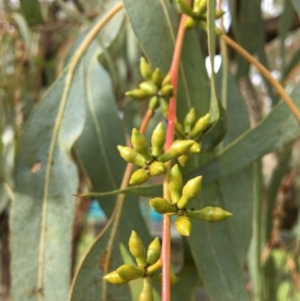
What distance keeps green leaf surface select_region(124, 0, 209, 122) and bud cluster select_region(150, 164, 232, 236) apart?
22 centimetres

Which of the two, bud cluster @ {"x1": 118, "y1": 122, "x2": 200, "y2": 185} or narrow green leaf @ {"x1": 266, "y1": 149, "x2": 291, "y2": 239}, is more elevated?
bud cluster @ {"x1": 118, "y1": 122, "x2": 200, "y2": 185}

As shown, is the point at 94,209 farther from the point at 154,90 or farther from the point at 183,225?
the point at 183,225

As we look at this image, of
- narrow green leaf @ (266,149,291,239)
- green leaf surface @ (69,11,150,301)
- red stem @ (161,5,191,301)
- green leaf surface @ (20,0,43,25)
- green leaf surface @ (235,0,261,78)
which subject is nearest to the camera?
red stem @ (161,5,191,301)

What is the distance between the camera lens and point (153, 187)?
44cm

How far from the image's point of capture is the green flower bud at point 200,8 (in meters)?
0.46

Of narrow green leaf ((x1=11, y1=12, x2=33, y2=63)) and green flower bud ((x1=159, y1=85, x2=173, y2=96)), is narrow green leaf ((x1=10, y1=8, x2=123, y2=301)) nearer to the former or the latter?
green flower bud ((x1=159, y1=85, x2=173, y2=96))

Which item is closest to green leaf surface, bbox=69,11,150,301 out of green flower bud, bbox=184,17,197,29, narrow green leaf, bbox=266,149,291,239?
green flower bud, bbox=184,17,197,29

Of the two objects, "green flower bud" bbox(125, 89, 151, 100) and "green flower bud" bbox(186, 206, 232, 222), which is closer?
"green flower bud" bbox(186, 206, 232, 222)

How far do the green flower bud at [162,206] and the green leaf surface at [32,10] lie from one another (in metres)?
0.44

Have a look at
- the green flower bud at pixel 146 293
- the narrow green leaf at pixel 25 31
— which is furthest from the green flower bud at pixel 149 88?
the narrow green leaf at pixel 25 31

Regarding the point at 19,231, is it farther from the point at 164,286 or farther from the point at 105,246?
the point at 164,286

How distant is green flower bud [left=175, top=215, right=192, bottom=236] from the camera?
29 centimetres

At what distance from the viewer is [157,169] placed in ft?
1.05

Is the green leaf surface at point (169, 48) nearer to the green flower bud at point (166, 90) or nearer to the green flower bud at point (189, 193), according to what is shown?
the green flower bud at point (166, 90)
